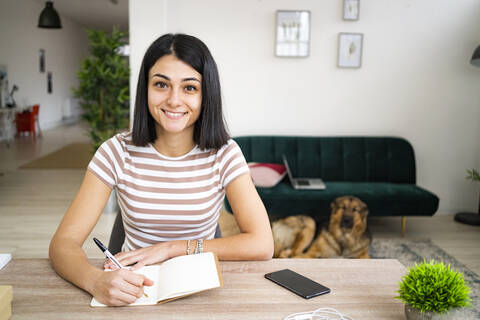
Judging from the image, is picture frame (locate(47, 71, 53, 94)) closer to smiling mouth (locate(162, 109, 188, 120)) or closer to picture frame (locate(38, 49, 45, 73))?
picture frame (locate(38, 49, 45, 73))

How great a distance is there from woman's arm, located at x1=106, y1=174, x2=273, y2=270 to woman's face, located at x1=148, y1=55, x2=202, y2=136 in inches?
10.8

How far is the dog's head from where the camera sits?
3.09 meters

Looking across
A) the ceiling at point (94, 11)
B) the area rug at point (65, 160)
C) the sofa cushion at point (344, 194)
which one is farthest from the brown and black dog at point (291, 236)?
the ceiling at point (94, 11)

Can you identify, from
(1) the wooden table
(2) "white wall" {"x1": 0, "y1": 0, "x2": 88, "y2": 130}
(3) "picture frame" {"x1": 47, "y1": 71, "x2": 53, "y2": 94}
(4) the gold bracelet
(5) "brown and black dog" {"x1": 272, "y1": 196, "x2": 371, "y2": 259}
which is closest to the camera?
(1) the wooden table

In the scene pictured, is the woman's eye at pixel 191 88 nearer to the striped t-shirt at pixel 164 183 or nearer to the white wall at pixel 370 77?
the striped t-shirt at pixel 164 183

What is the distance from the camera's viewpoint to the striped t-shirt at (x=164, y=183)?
145cm

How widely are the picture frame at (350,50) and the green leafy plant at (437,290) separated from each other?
3641 millimetres

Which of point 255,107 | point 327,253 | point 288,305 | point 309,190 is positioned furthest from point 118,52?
point 288,305

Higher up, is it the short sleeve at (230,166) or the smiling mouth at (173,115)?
the smiling mouth at (173,115)

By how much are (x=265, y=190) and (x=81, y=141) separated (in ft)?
20.5

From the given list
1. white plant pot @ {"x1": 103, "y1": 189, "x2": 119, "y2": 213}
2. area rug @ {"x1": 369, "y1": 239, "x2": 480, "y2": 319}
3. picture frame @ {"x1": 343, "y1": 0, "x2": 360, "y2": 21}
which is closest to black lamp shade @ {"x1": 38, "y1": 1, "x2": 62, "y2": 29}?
white plant pot @ {"x1": 103, "y1": 189, "x2": 119, "y2": 213}

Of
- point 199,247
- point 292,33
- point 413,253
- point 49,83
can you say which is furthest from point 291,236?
point 49,83

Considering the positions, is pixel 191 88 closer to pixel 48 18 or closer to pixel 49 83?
pixel 48 18

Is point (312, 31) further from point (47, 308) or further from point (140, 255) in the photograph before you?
point (47, 308)
